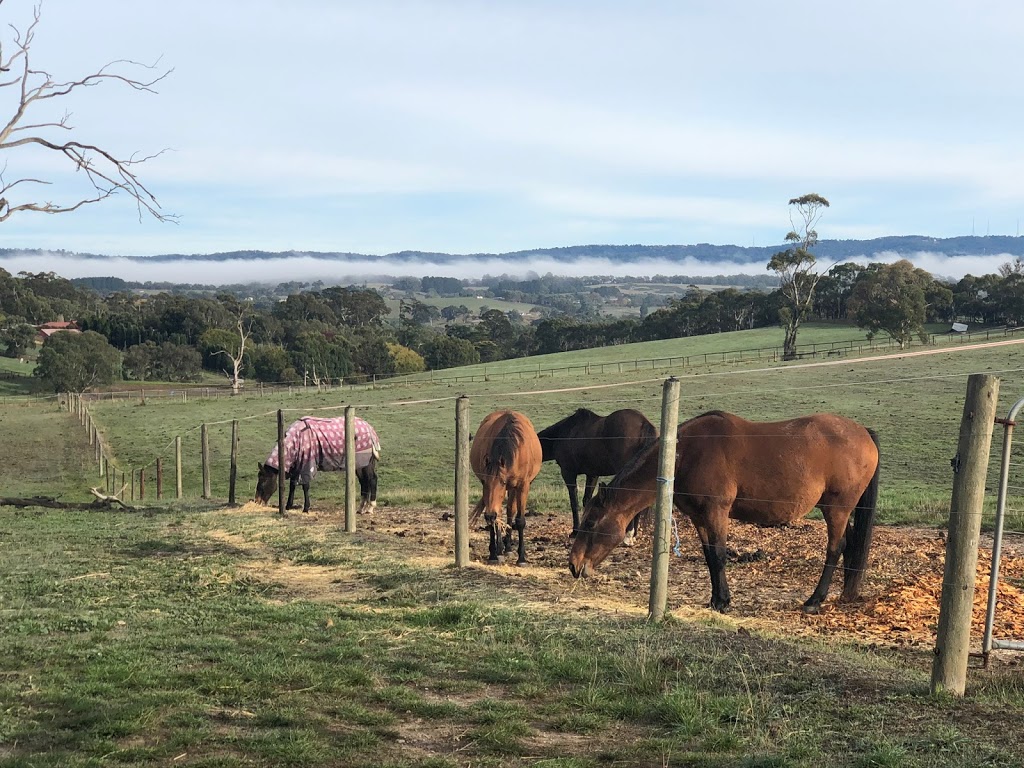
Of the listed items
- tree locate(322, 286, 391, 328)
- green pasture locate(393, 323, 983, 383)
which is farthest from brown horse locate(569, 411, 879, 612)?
tree locate(322, 286, 391, 328)

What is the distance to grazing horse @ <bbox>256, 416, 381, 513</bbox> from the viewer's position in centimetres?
1820

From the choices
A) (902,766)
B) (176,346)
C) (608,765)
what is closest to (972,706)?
(902,766)

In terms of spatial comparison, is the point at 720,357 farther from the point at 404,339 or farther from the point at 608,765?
the point at 608,765

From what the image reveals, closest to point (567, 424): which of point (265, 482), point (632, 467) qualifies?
point (632, 467)

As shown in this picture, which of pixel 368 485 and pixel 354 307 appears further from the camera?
pixel 354 307

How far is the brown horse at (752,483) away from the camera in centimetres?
941

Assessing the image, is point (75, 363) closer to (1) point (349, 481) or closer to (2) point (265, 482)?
(2) point (265, 482)

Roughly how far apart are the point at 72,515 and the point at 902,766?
1662 centimetres

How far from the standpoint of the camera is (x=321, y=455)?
18891mm

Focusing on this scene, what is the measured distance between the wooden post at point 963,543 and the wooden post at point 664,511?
2376 millimetres

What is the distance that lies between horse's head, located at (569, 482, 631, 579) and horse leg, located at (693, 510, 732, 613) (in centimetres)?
79

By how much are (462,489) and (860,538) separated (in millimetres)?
4374

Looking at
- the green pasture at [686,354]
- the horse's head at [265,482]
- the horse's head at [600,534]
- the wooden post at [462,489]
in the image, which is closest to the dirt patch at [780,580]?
the horse's head at [600,534]

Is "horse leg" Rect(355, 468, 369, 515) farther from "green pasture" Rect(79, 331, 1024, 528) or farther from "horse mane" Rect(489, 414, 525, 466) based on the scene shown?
"horse mane" Rect(489, 414, 525, 466)
